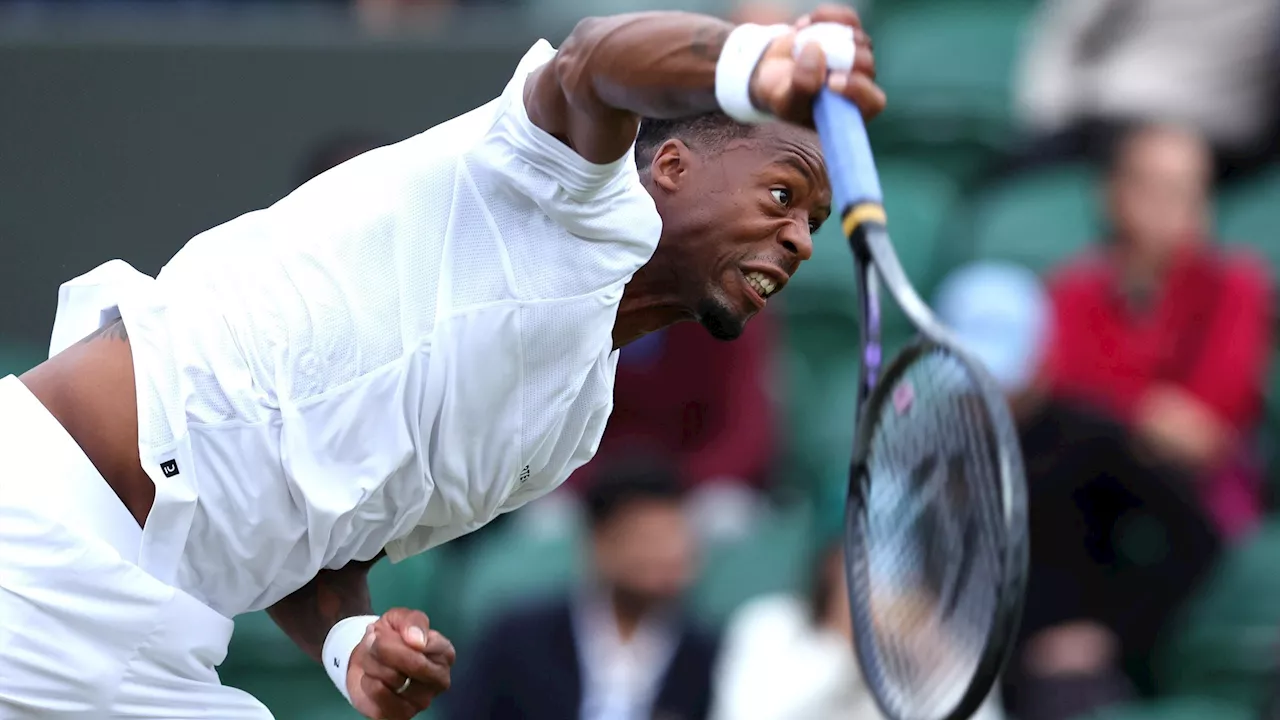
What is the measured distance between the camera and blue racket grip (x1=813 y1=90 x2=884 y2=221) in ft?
8.18

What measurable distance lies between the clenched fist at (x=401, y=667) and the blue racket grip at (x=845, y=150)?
0.81 metres

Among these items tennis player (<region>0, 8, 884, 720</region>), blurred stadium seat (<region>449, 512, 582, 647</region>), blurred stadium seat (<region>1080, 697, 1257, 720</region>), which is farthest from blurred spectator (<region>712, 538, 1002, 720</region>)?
tennis player (<region>0, 8, 884, 720</region>)

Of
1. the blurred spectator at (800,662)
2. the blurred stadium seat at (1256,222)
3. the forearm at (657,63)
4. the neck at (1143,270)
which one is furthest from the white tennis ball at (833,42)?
the blurred stadium seat at (1256,222)

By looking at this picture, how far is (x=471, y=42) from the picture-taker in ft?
20.4

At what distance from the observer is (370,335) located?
9.29 ft

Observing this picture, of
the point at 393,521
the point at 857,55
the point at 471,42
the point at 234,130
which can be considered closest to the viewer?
the point at 857,55

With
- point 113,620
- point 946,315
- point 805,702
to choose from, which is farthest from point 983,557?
point 946,315

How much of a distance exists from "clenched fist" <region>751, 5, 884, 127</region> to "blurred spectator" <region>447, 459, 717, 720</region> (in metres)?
3.00

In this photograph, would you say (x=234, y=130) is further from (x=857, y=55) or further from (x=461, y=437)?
(x=857, y=55)

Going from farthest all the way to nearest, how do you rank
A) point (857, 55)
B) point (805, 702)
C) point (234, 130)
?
1. point (234, 130)
2. point (805, 702)
3. point (857, 55)

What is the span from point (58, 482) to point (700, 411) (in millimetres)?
3309

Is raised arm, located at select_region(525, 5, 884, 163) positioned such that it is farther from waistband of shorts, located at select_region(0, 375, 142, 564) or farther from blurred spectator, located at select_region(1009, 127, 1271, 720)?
blurred spectator, located at select_region(1009, 127, 1271, 720)

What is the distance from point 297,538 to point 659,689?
2.51 meters

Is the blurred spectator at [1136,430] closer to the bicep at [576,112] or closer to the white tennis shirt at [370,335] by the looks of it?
the white tennis shirt at [370,335]
